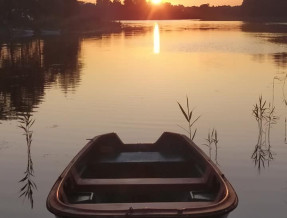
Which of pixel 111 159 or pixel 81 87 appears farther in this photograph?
pixel 81 87

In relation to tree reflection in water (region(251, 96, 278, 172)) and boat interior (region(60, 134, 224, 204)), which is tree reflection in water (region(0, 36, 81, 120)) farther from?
tree reflection in water (region(251, 96, 278, 172))

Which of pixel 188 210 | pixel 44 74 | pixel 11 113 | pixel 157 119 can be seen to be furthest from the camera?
pixel 44 74

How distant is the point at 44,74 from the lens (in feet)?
110

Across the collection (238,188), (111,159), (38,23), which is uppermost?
(38,23)

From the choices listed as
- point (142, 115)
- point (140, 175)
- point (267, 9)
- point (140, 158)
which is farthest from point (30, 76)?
point (267, 9)

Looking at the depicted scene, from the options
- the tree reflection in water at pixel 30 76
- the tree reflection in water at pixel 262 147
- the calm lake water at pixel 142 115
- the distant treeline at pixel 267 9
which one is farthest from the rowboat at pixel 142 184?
the distant treeline at pixel 267 9

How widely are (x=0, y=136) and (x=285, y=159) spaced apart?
371 inches

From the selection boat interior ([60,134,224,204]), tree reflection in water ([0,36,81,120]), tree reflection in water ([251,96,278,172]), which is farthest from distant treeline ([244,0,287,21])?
boat interior ([60,134,224,204])

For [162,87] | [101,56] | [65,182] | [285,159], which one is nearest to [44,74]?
[162,87]

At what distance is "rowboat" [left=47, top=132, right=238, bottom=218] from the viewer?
20.3 feet

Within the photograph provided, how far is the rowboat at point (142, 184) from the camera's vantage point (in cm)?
618

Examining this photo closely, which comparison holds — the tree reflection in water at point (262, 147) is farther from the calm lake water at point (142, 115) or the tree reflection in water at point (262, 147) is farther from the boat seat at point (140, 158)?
the boat seat at point (140, 158)

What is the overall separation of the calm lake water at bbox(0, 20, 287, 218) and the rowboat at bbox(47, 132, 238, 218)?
61.5 inches

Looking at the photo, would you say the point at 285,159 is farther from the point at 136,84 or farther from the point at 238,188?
the point at 136,84
